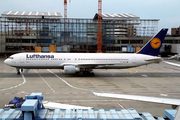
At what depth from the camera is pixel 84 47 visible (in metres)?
85.4

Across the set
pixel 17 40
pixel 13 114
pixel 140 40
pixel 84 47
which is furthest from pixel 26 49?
pixel 13 114

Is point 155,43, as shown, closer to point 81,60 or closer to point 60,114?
point 81,60

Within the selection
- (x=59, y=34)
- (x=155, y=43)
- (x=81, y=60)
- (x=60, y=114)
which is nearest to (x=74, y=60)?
(x=81, y=60)

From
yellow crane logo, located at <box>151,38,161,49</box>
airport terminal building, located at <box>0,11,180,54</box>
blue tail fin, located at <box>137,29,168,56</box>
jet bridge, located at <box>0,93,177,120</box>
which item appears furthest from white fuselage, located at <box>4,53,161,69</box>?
airport terminal building, located at <box>0,11,180,54</box>

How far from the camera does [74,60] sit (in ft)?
113

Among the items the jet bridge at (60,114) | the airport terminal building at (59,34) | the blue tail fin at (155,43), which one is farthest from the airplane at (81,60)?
the airport terminal building at (59,34)

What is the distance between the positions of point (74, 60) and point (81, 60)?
1.23m

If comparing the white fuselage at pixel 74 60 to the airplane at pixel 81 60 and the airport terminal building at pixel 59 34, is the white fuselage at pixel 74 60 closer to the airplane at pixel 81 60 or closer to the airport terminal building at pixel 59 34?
the airplane at pixel 81 60

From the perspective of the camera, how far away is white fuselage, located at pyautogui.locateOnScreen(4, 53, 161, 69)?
109ft

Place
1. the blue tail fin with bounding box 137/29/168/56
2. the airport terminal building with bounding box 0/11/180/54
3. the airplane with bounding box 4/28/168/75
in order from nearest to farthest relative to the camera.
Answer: the airplane with bounding box 4/28/168/75, the blue tail fin with bounding box 137/29/168/56, the airport terminal building with bounding box 0/11/180/54

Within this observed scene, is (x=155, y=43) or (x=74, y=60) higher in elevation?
(x=155, y=43)

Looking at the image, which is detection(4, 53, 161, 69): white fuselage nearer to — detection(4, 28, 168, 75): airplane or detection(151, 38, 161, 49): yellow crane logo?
detection(4, 28, 168, 75): airplane

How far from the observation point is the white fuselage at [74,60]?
33.1 metres

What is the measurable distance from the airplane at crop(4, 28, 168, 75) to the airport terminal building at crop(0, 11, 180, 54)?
4645 centimetres
